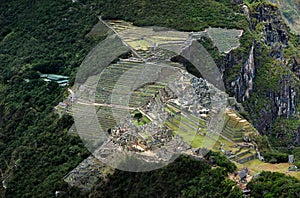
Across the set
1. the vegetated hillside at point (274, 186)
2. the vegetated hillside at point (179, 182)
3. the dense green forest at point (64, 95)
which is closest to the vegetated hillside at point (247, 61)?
the dense green forest at point (64, 95)

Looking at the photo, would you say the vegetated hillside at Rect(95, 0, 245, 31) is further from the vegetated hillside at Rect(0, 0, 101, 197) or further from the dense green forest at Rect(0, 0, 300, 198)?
the vegetated hillside at Rect(0, 0, 101, 197)

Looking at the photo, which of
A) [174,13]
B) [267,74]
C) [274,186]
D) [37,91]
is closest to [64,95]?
[37,91]

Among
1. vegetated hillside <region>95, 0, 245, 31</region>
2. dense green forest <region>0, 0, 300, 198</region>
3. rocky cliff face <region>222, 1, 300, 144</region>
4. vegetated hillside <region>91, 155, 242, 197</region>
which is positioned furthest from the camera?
vegetated hillside <region>95, 0, 245, 31</region>

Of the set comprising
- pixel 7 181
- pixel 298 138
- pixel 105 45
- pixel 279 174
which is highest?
pixel 279 174

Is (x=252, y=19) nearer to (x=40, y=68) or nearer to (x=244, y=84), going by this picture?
(x=244, y=84)

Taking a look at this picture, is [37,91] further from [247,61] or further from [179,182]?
[179,182]

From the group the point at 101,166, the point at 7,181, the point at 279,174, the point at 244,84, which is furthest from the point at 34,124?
the point at 279,174

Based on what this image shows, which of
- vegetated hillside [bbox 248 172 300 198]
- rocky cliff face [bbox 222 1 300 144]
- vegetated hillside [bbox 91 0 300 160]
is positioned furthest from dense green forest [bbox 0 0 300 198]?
rocky cliff face [bbox 222 1 300 144]
